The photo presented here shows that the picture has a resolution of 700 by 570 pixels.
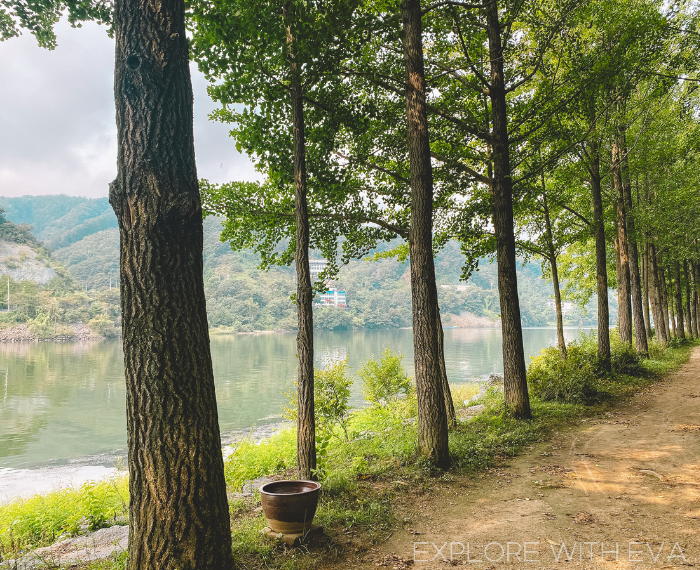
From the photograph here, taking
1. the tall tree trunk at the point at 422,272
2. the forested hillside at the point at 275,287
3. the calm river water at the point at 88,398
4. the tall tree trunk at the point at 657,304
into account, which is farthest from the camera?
the forested hillside at the point at 275,287

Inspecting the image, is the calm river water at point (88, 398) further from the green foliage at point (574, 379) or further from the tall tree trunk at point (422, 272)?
the tall tree trunk at point (422, 272)

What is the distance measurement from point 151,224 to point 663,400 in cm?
1092

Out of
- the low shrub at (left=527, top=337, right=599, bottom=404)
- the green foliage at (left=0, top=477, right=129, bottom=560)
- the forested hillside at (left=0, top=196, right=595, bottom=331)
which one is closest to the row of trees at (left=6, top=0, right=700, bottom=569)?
the low shrub at (left=527, top=337, right=599, bottom=404)

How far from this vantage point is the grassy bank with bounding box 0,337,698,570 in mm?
4105

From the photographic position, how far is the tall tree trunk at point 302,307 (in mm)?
5309

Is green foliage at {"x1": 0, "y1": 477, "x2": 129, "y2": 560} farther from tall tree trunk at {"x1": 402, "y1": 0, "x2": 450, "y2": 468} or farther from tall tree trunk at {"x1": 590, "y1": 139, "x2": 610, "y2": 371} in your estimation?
tall tree trunk at {"x1": 590, "y1": 139, "x2": 610, "y2": 371}

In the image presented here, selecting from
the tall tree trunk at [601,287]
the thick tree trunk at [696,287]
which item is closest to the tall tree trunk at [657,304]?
the tall tree trunk at [601,287]

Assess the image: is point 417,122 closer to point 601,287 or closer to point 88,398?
point 601,287

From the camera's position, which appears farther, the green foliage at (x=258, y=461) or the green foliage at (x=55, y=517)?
the green foliage at (x=258, y=461)

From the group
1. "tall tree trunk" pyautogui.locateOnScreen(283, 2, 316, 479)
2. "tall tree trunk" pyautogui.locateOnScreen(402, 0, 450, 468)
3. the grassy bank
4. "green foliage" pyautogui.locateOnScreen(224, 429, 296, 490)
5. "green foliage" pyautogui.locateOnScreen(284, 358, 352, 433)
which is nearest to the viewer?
the grassy bank

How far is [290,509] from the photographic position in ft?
12.2

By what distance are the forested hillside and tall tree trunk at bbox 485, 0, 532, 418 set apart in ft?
181

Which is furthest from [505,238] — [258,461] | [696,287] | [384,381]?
[696,287]

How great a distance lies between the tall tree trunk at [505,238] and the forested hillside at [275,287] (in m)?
55.2
